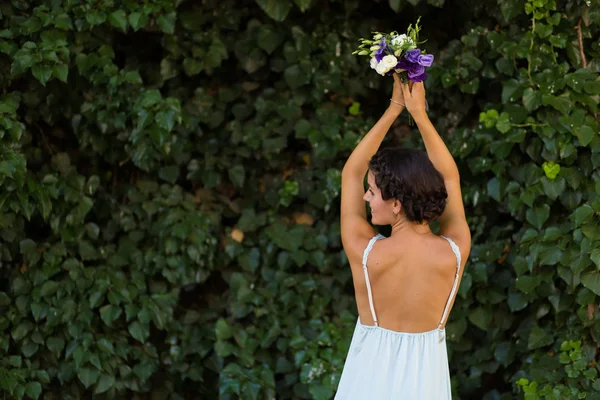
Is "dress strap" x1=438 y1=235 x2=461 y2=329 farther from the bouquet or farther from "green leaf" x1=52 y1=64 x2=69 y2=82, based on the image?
"green leaf" x1=52 y1=64 x2=69 y2=82

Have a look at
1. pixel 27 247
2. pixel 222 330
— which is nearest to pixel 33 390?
pixel 27 247

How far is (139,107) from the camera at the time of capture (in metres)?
3.68

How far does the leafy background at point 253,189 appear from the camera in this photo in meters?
3.45

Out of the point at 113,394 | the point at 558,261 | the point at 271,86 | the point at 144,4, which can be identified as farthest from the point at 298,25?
the point at 113,394

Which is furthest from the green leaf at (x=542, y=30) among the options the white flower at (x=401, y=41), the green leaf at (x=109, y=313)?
the green leaf at (x=109, y=313)

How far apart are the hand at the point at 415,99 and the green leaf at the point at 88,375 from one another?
6.69 ft

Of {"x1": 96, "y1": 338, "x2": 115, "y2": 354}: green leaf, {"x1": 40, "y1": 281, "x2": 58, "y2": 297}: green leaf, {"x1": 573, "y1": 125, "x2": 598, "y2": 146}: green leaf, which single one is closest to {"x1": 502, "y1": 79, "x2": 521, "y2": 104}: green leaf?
{"x1": 573, "y1": 125, "x2": 598, "y2": 146}: green leaf

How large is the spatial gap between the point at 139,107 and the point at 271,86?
2.66 feet

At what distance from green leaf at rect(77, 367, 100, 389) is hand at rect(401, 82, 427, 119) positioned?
2.04m

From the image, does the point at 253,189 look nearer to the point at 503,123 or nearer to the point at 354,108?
the point at 354,108

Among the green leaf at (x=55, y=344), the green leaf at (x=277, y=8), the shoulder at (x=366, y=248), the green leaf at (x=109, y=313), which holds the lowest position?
the green leaf at (x=55, y=344)

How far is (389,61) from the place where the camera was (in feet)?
7.60

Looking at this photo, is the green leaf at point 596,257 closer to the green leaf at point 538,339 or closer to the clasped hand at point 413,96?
the green leaf at point 538,339

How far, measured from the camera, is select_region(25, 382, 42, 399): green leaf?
361 cm
